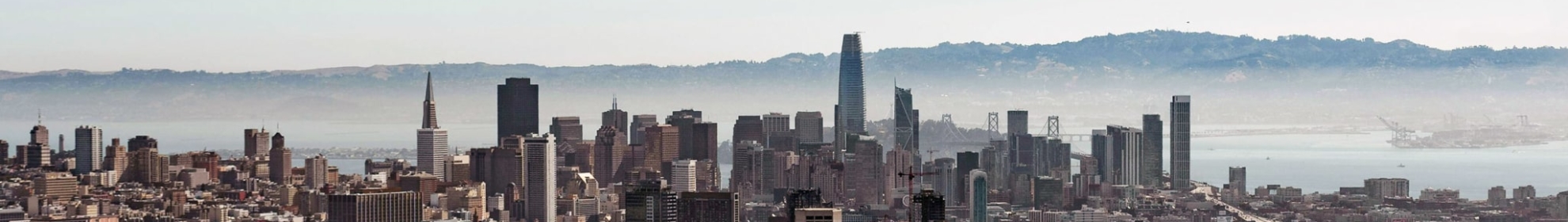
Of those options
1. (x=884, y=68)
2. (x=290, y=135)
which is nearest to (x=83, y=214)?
(x=290, y=135)

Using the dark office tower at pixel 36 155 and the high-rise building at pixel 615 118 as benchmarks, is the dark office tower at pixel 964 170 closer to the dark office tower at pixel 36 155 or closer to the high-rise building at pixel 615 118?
the high-rise building at pixel 615 118

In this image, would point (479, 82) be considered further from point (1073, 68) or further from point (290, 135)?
point (1073, 68)

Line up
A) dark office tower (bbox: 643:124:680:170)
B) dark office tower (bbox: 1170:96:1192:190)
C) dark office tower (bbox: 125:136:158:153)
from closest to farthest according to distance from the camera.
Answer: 1. dark office tower (bbox: 125:136:158:153)
2. dark office tower (bbox: 643:124:680:170)
3. dark office tower (bbox: 1170:96:1192:190)

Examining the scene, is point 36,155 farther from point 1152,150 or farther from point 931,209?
point 931,209

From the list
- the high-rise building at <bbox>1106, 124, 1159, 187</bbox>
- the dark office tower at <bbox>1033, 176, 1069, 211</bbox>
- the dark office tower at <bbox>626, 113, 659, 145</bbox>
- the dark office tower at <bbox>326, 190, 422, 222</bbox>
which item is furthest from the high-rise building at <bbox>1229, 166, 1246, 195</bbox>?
the dark office tower at <bbox>326, 190, 422, 222</bbox>

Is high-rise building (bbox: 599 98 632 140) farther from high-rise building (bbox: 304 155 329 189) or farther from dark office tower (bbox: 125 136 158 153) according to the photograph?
dark office tower (bbox: 125 136 158 153)

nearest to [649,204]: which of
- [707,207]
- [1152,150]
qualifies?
[707,207]
